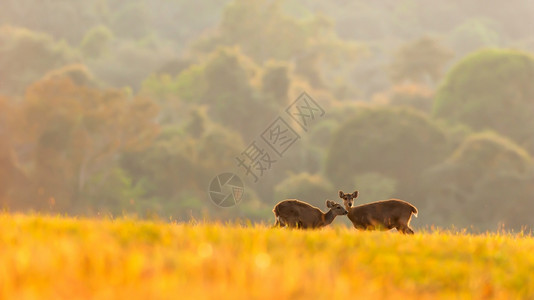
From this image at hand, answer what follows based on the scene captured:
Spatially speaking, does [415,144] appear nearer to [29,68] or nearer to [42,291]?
[29,68]

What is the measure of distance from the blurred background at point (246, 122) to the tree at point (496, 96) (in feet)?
0.49

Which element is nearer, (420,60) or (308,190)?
(308,190)

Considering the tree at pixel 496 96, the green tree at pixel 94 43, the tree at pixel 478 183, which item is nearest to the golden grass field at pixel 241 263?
the tree at pixel 478 183

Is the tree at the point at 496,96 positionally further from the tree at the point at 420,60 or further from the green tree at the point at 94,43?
the green tree at the point at 94,43

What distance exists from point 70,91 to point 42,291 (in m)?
60.9

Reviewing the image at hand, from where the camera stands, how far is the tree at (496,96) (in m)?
76.6

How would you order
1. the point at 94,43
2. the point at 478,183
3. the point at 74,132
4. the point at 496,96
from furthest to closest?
the point at 94,43 < the point at 496,96 < the point at 74,132 < the point at 478,183

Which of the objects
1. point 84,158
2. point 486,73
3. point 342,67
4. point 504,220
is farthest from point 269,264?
point 342,67

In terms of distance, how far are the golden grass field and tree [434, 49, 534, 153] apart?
215ft
